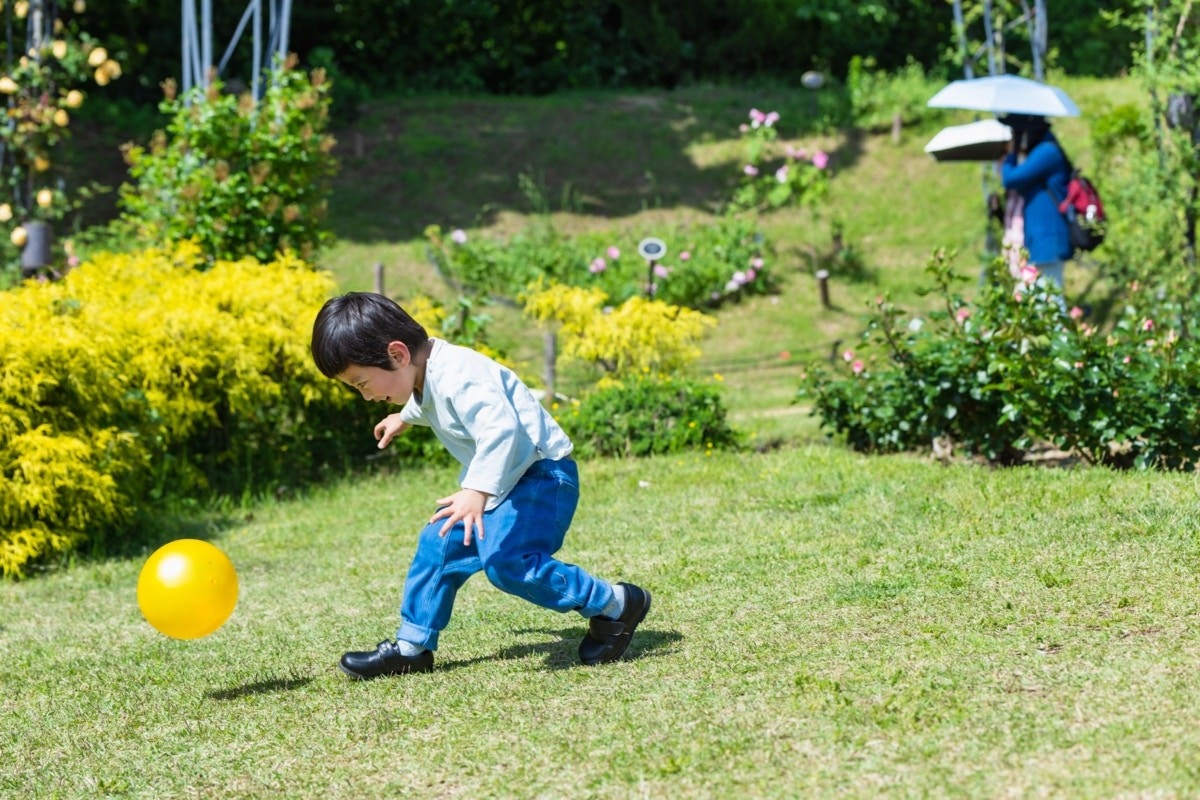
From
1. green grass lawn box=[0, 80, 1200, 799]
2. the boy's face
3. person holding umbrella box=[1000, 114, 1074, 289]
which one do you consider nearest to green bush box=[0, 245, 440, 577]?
green grass lawn box=[0, 80, 1200, 799]

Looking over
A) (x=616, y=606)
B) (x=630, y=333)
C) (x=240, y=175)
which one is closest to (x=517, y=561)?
(x=616, y=606)

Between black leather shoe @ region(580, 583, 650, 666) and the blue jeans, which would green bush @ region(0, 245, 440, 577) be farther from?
black leather shoe @ region(580, 583, 650, 666)

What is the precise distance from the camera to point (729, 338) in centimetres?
1462

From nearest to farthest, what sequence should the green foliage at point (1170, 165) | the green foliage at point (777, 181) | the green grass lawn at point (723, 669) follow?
the green grass lawn at point (723, 669) → the green foliage at point (1170, 165) → the green foliage at point (777, 181)

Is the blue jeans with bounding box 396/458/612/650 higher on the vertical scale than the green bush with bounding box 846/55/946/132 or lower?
lower

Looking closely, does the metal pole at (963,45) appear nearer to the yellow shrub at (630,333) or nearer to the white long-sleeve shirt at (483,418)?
the yellow shrub at (630,333)

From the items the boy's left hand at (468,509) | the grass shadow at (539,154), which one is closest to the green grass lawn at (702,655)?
the boy's left hand at (468,509)

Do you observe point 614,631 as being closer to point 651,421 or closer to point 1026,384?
point 1026,384

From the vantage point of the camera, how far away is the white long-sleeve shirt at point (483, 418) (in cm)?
387

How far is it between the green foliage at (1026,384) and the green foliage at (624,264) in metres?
6.97

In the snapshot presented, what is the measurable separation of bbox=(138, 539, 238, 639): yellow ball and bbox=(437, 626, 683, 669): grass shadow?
723 mm

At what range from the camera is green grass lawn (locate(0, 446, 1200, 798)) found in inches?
124

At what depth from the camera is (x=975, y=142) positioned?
32.6 ft

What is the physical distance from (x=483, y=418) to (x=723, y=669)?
98 cm
